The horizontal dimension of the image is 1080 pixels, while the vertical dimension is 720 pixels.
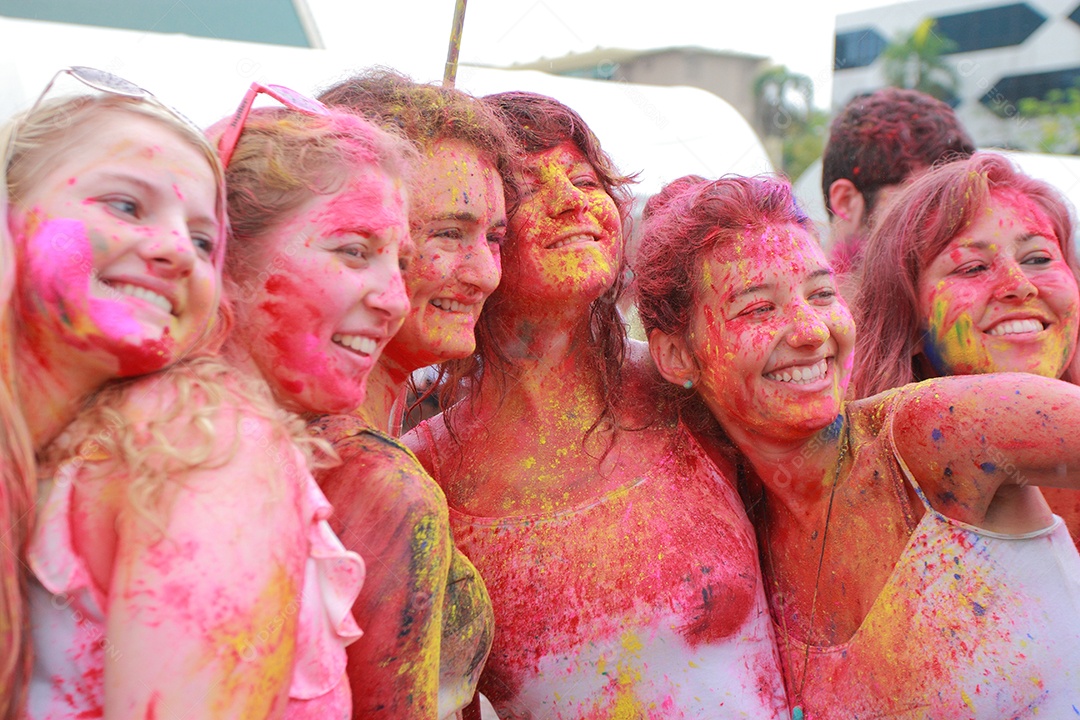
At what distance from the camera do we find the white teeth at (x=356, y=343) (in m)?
1.59

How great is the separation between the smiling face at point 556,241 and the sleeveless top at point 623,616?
498 millimetres

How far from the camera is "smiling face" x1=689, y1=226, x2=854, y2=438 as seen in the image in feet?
6.97

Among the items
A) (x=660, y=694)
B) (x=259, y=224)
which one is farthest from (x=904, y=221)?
(x=259, y=224)

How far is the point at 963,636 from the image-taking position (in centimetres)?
199

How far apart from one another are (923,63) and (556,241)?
2224 centimetres

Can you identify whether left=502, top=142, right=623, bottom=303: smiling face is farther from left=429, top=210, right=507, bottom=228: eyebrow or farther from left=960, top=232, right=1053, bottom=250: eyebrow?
left=960, top=232, right=1053, bottom=250: eyebrow

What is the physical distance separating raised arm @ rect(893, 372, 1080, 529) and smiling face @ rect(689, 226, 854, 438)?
189 mm

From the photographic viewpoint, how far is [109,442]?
1.23 m

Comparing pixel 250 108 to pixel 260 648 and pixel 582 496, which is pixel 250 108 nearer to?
pixel 260 648

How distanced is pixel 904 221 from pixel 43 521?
220cm

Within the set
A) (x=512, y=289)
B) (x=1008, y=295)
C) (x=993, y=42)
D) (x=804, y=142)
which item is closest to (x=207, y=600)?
(x=512, y=289)

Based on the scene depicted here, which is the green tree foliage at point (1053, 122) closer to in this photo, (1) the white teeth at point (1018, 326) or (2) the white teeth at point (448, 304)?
(1) the white teeth at point (1018, 326)

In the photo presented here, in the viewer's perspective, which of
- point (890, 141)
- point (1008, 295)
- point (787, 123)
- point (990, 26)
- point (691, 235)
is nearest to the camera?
point (691, 235)

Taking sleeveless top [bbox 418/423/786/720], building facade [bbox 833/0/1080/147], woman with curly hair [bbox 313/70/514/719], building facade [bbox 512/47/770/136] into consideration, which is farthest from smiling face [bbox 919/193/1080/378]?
building facade [bbox 833/0/1080/147]
